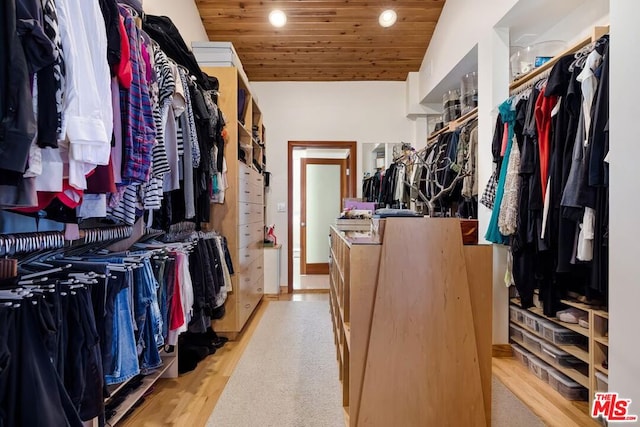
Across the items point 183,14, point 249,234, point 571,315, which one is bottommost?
point 571,315

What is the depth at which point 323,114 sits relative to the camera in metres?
4.58

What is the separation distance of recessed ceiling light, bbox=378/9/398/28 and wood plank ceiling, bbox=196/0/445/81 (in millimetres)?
79

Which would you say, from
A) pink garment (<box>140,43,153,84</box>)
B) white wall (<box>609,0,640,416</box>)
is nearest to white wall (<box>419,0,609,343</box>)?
white wall (<box>609,0,640,416</box>)

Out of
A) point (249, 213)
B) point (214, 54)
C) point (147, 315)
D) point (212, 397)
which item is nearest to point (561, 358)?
point (212, 397)

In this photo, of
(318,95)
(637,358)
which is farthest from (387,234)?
(318,95)

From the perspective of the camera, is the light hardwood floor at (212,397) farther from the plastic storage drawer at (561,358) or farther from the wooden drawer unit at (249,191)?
the wooden drawer unit at (249,191)

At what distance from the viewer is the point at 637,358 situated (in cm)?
130

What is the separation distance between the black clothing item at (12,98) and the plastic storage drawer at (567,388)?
8.59 ft

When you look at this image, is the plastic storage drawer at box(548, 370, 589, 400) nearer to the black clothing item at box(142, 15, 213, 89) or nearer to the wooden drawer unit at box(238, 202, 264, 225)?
the wooden drawer unit at box(238, 202, 264, 225)

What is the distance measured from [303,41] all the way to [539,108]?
8.96 ft

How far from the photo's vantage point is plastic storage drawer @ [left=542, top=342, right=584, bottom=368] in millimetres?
2027

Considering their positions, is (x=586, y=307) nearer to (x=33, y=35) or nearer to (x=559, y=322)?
(x=559, y=322)

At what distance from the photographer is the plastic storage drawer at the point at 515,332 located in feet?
8.02

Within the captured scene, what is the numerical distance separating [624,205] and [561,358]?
3.74 ft
